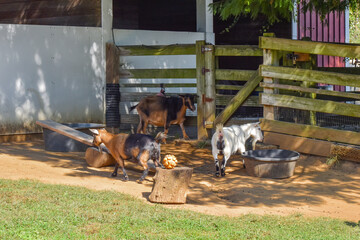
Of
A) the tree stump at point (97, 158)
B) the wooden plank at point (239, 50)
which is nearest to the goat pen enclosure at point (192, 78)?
the wooden plank at point (239, 50)

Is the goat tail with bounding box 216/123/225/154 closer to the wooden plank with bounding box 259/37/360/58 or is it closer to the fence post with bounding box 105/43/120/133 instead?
the wooden plank with bounding box 259/37/360/58

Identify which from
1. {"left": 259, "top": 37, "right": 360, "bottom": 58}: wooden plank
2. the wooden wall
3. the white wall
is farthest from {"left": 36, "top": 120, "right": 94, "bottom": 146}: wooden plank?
{"left": 259, "top": 37, "right": 360, "bottom": 58}: wooden plank

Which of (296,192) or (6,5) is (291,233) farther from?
(6,5)

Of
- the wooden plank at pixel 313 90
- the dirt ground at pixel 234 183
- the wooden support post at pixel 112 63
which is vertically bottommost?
the dirt ground at pixel 234 183

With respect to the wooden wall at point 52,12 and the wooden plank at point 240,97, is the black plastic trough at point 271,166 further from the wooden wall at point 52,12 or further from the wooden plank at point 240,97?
the wooden wall at point 52,12

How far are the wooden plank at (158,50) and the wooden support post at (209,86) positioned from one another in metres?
0.51

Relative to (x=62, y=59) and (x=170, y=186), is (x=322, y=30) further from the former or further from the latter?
(x=170, y=186)

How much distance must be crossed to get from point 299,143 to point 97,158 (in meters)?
3.47

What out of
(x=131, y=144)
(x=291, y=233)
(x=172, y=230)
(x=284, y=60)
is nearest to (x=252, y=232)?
(x=291, y=233)

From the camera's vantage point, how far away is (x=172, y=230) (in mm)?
5750

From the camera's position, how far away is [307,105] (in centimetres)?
934

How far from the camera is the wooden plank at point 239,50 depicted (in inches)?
419

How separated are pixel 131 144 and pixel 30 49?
16.2 feet

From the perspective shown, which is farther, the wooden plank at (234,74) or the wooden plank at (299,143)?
the wooden plank at (234,74)
